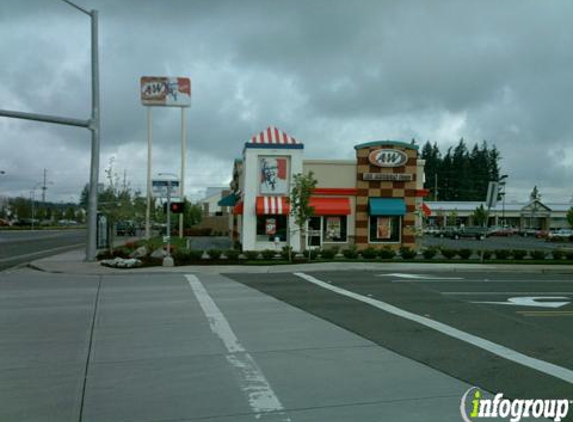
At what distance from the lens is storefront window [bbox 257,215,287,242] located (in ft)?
112

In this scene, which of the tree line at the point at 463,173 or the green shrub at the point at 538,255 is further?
the tree line at the point at 463,173

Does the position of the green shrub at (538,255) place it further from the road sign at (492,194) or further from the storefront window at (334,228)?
the storefront window at (334,228)

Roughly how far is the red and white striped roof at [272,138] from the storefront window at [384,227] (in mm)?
6990

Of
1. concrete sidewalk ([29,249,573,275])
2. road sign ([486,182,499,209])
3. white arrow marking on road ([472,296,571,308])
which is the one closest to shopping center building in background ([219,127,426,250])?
road sign ([486,182,499,209])

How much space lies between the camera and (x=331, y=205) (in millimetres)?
35188

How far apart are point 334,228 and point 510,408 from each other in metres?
30.1

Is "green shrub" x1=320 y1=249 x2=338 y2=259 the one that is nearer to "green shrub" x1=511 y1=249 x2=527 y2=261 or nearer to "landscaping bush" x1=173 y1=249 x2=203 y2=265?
"landscaping bush" x1=173 y1=249 x2=203 y2=265

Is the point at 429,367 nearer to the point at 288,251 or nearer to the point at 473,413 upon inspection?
the point at 473,413

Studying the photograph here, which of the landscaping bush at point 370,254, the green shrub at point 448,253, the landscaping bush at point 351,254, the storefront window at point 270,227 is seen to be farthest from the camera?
the storefront window at point 270,227

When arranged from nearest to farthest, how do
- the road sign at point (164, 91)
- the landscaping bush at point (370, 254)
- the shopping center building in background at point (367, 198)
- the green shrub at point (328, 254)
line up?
the green shrub at point (328, 254) < the landscaping bush at point (370, 254) < the shopping center building in background at point (367, 198) < the road sign at point (164, 91)

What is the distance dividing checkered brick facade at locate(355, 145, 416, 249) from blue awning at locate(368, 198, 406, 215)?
0.30 meters

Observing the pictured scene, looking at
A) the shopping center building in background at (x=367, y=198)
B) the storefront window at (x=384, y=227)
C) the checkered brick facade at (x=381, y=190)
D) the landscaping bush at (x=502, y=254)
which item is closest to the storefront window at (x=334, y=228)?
the shopping center building in background at (x=367, y=198)

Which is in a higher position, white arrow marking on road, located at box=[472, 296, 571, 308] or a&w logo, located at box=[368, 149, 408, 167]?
a&w logo, located at box=[368, 149, 408, 167]

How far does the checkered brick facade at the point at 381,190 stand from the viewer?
35750 mm
